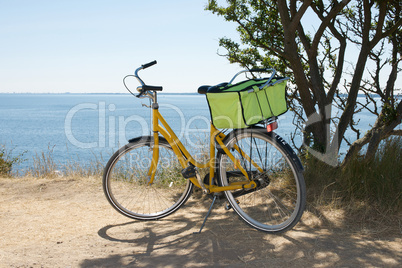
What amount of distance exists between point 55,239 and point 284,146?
2306mm

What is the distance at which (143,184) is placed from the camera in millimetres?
4641

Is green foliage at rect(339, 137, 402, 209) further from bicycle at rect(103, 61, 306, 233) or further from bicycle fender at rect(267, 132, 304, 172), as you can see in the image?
bicycle fender at rect(267, 132, 304, 172)

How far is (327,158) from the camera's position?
15.9ft

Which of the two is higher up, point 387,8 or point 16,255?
point 387,8

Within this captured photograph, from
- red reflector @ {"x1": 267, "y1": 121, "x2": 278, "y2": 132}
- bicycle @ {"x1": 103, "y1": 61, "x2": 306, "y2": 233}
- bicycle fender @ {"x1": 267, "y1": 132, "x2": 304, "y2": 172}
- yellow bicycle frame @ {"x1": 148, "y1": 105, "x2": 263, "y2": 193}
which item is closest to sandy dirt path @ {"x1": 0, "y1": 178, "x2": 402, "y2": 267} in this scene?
bicycle @ {"x1": 103, "y1": 61, "x2": 306, "y2": 233}

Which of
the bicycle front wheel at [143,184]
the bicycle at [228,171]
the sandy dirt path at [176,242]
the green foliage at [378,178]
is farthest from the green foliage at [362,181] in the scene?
the bicycle front wheel at [143,184]

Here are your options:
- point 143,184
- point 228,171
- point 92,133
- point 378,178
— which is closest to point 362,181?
point 378,178

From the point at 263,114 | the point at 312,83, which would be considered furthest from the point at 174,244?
the point at 312,83

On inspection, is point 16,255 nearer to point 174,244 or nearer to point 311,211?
point 174,244

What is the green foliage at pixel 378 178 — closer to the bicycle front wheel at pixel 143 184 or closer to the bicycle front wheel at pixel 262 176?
the bicycle front wheel at pixel 262 176

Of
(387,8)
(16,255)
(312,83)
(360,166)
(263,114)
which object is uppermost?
(387,8)

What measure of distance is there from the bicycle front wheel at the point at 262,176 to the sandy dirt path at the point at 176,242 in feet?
0.65

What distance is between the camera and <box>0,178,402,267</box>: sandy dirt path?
3082mm

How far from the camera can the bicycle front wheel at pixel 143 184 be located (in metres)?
4.05
